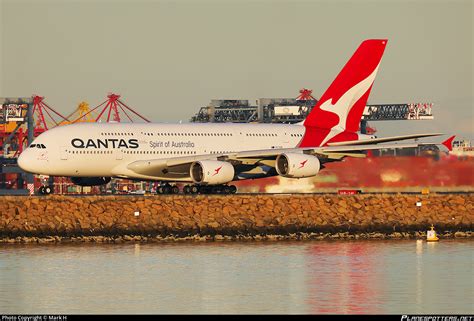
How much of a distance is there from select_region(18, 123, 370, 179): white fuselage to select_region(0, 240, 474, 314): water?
10.0 m

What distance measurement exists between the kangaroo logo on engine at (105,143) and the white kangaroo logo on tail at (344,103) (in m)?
15.0

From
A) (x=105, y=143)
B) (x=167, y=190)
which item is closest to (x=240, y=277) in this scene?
(x=105, y=143)

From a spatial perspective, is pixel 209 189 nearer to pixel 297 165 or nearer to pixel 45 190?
pixel 297 165

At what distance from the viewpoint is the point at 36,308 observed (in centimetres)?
3969

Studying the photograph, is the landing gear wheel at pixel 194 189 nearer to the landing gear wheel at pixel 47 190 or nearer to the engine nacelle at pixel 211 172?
the engine nacelle at pixel 211 172

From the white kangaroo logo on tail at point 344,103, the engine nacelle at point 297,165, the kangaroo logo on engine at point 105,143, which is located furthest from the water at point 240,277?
the white kangaroo logo on tail at point 344,103

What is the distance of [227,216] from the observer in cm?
6475

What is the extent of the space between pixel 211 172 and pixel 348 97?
15.2 m

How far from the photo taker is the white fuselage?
6938 cm

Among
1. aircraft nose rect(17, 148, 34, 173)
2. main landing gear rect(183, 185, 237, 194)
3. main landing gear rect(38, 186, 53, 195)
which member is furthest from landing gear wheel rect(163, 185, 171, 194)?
aircraft nose rect(17, 148, 34, 173)

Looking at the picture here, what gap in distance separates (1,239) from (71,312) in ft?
82.2

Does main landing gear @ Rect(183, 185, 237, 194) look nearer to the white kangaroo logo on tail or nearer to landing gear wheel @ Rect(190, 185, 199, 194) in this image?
landing gear wheel @ Rect(190, 185, 199, 194)

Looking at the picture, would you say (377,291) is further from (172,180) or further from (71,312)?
(172,180)

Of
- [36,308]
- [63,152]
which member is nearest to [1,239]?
[63,152]
